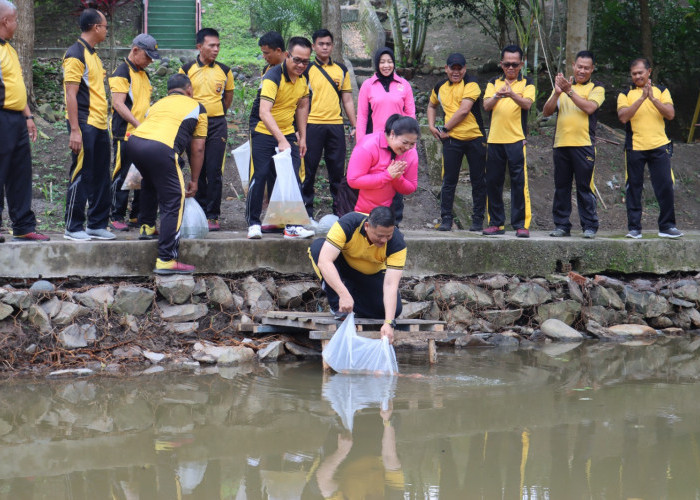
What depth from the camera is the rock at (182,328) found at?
231 inches

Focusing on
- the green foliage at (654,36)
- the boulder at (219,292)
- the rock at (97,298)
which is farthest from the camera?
the green foliage at (654,36)

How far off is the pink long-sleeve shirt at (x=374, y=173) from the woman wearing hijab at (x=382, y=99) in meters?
0.88

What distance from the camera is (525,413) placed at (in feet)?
15.1

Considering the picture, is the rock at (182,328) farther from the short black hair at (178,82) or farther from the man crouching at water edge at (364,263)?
the short black hair at (178,82)

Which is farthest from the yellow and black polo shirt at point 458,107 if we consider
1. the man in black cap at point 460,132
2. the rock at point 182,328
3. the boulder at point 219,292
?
the rock at point 182,328

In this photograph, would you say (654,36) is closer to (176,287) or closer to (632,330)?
(632,330)

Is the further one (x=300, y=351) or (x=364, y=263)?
(x=300, y=351)

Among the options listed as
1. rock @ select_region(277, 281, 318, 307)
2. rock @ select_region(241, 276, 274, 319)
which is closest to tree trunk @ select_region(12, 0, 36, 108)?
rock @ select_region(241, 276, 274, 319)

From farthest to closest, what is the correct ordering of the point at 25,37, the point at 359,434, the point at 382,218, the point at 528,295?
the point at 25,37 < the point at 528,295 < the point at 382,218 < the point at 359,434

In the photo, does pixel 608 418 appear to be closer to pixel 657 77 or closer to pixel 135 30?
pixel 657 77

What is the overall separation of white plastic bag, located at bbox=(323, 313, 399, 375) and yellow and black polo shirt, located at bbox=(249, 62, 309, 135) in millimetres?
2048

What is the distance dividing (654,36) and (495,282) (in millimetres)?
6943

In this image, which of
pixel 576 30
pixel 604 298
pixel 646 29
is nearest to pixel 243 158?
pixel 604 298

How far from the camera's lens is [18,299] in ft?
18.0
